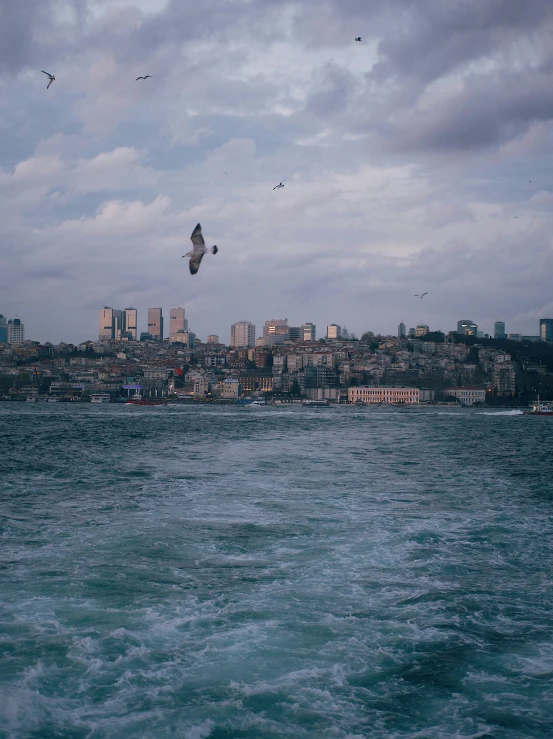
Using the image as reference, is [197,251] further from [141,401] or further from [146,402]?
[141,401]

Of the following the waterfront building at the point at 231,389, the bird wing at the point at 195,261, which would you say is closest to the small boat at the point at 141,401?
the waterfront building at the point at 231,389

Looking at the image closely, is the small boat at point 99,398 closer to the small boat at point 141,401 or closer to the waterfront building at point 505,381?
the small boat at point 141,401

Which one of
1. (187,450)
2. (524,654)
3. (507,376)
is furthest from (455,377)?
(524,654)

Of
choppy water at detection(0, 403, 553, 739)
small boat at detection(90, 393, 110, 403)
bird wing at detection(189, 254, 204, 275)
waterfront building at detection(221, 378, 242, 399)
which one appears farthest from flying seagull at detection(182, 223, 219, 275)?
waterfront building at detection(221, 378, 242, 399)

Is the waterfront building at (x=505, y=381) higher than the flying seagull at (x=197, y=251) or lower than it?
lower

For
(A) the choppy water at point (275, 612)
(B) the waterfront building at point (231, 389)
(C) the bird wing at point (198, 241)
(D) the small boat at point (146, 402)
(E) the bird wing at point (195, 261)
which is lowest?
(D) the small boat at point (146, 402)

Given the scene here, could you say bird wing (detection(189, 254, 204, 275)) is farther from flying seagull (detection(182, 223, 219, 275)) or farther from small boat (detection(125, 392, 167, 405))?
small boat (detection(125, 392, 167, 405))

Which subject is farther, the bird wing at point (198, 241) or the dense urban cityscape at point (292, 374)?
the dense urban cityscape at point (292, 374)
